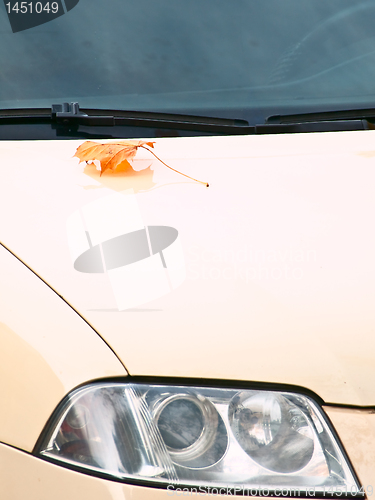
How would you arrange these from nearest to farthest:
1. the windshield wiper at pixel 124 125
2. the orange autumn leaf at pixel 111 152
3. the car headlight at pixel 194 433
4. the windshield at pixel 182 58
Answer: the car headlight at pixel 194 433 → the orange autumn leaf at pixel 111 152 → the windshield wiper at pixel 124 125 → the windshield at pixel 182 58

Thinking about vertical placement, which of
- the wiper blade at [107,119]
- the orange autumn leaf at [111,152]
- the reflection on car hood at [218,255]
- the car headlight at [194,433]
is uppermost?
the wiper blade at [107,119]

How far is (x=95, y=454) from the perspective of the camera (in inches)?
37.7

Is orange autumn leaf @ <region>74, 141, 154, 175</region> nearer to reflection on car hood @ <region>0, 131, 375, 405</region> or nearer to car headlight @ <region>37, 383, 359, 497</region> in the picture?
reflection on car hood @ <region>0, 131, 375, 405</region>

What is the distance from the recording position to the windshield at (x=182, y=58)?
1.71 meters

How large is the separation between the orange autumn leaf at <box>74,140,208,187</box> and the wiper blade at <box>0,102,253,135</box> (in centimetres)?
12

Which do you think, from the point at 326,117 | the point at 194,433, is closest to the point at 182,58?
the point at 326,117

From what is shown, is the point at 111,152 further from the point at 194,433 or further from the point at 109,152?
the point at 194,433

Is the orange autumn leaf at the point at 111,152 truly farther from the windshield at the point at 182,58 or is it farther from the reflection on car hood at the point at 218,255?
the windshield at the point at 182,58

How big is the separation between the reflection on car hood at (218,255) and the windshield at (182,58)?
33cm

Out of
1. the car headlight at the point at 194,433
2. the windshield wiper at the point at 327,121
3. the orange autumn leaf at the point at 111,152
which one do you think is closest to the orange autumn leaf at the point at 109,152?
the orange autumn leaf at the point at 111,152

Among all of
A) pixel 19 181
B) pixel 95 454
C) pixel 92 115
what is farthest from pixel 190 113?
pixel 95 454

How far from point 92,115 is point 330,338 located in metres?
1.06

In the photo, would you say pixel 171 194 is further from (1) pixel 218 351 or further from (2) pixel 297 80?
(2) pixel 297 80

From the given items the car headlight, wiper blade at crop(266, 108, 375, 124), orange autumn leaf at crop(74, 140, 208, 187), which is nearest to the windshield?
wiper blade at crop(266, 108, 375, 124)
